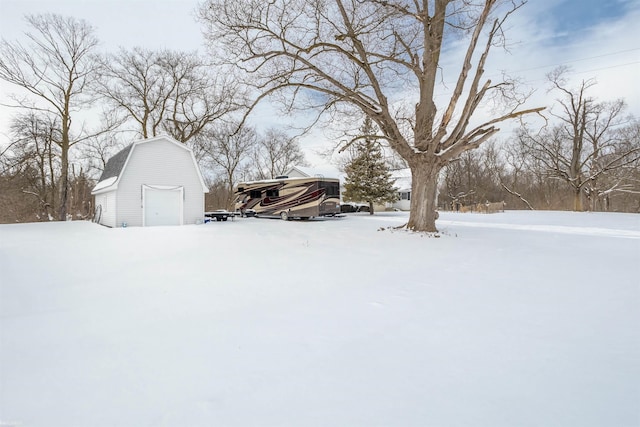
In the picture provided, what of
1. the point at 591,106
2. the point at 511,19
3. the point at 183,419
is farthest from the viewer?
the point at 591,106

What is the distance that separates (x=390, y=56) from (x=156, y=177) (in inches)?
461

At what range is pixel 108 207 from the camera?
14.4 meters

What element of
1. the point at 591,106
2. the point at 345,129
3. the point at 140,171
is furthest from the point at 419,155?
the point at 591,106

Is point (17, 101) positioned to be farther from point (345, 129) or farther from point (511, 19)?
point (511, 19)

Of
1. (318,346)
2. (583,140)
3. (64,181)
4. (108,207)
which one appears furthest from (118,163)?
(583,140)

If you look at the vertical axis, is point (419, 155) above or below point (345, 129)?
below

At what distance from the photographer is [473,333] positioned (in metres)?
2.67

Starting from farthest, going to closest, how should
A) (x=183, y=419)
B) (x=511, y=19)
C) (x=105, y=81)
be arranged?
(x=105, y=81) < (x=511, y=19) < (x=183, y=419)

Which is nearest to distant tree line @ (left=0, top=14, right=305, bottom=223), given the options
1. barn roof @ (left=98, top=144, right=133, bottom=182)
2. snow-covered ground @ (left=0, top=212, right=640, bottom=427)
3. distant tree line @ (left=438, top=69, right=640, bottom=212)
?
barn roof @ (left=98, top=144, right=133, bottom=182)

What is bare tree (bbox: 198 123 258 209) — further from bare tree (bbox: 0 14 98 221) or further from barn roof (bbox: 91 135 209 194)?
barn roof (bbox: 91 135 209 194)

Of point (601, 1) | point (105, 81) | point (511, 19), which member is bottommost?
point (511, 19)

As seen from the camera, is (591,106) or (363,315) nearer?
(363,315)

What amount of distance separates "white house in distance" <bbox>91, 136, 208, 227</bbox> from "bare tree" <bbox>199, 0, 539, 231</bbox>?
6530 millimetres

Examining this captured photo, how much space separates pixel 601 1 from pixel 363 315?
1546 centimetres
